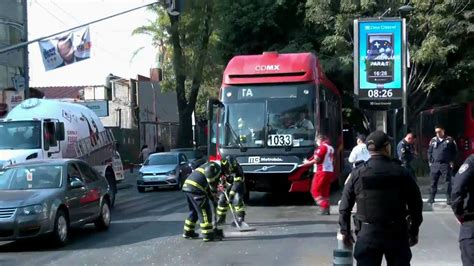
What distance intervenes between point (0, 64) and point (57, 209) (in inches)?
876

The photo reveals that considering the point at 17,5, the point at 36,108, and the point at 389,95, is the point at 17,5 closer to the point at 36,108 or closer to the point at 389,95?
the point at 36,108

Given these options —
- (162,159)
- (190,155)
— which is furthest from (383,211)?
(190,155)

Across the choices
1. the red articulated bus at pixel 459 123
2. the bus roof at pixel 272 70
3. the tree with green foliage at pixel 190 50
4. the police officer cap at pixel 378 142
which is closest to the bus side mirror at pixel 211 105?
the bus roof at pixel 272 70

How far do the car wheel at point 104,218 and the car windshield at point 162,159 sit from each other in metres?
11.8

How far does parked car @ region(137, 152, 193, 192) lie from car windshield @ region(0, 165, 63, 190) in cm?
1219

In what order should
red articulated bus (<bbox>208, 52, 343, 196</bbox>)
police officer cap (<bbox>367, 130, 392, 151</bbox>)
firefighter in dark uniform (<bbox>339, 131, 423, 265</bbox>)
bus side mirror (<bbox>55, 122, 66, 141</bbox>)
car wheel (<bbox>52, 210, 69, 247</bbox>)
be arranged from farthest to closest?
bus side mirror (<bbox>55, 122, 66, 141</bbox>) < red articulated bus (<bbox>208, 52, 343, 196</bbox>) < car wheel (<bbox>52, 210, 69, 247</bbox>) < police officer cap (<bbox>367, 130, 392, 151</bbox>) < firefighter in dark uniform (<bbox>339, 131, 423, 265</bbox>)

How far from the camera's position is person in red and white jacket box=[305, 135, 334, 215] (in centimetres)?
1495

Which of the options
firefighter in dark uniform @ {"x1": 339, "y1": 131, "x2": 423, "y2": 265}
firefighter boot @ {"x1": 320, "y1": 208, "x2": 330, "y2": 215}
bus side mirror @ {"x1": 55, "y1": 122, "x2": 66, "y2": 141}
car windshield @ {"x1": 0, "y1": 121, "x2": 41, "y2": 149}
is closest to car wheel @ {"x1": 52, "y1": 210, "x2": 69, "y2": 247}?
firefighter boot @ {"x1": 320, "y1": 208, "x2": 330, "y2": 215}

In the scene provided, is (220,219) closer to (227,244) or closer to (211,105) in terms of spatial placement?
(227,244)

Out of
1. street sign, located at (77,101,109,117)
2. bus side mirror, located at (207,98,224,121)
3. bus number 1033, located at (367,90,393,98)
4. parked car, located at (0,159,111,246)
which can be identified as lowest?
parked car, located at (0,159,111,246)

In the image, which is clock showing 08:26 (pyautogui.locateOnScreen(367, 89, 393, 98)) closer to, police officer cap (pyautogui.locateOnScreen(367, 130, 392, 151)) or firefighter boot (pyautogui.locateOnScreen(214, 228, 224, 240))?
firefighter boot (pyautogui.locateOnScreen(214, 228, 224, 240))

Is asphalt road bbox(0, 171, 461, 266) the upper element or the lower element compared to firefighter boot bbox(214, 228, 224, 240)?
lower

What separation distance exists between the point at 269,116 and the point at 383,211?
35.5 feet

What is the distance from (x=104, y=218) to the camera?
13.8m
